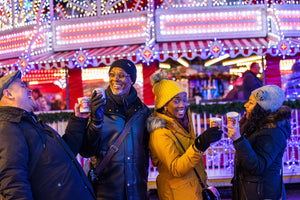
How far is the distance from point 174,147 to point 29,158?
4.07ft

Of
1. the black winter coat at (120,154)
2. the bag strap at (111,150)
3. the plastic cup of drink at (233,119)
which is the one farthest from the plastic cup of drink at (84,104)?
the plastic cup of drink at (233,119)

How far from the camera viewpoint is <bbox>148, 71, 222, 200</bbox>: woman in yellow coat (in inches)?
109

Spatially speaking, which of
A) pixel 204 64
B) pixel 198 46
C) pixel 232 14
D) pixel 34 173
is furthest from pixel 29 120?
pixel 204 64

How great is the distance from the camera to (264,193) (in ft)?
9.58

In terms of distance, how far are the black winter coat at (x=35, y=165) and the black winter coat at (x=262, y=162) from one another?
1.38 metres

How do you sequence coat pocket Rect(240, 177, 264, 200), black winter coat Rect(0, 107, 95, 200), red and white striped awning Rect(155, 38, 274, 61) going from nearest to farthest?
black winter coat Rect(0, 107, 95, 200)
coat pocket Rect(240, 177, 264, 200)
red and white striped awning Rect(155, 38, 274, 61)

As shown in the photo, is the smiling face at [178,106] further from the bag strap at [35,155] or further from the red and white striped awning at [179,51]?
the red and white striped awning at [179,51]

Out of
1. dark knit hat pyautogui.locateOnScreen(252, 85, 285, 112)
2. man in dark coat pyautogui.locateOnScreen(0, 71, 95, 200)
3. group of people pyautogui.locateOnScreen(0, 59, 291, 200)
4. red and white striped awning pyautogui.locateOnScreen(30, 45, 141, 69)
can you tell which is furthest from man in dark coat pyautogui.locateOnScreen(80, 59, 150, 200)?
red and white striped awning pyautogui.locateOnScreen(30, 45, 141, 69)

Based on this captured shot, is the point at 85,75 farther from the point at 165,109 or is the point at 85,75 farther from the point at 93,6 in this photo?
the point at 165,109

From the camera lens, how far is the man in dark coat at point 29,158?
205 cm

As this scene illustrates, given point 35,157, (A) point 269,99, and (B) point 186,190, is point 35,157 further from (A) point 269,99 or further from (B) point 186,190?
(A) point 269,99

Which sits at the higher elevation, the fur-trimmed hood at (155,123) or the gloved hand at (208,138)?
the fur-trimmed hood at (155,123)

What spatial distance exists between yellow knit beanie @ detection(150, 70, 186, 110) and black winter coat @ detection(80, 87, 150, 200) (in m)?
0.24

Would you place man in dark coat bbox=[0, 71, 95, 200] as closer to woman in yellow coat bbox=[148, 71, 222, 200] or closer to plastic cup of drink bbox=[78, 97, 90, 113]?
plastic cup of drink bbox=[78, 97, 90, 113]
